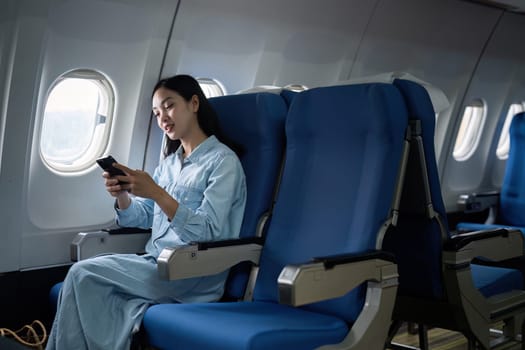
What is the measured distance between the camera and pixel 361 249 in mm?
2893

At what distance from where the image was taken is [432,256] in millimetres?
3264

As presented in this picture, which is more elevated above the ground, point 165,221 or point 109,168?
point 109,168

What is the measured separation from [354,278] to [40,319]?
2109 mm

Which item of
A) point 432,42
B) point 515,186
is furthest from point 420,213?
point 432,42

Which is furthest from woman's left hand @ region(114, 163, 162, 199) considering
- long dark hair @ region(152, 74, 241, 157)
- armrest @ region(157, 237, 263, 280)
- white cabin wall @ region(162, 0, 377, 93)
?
white cabin wall @ region(162, 0, 377, 93)

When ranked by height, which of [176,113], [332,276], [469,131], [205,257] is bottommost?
[205,257]

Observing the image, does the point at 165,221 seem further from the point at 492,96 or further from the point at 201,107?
the point at 492,96

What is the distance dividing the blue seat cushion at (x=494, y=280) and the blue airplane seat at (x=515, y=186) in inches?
75.9

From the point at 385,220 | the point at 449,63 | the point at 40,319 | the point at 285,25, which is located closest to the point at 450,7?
the point at 449,63

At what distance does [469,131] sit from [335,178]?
186 inches

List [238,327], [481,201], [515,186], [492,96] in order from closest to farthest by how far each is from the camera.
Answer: [238,327] → [515,186] → [481,201] → [492,96]

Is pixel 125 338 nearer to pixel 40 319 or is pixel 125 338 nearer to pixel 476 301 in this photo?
pixel 40 319

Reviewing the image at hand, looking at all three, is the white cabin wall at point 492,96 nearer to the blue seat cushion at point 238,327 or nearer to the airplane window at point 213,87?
the airplane window at point 213,87

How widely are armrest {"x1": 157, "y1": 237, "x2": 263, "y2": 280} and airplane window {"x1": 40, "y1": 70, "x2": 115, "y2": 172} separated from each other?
142cm
